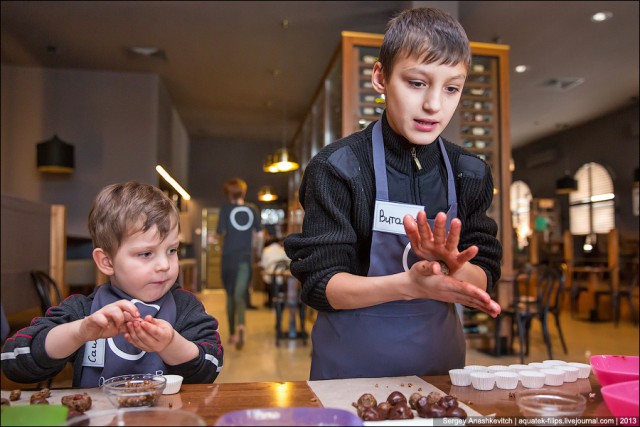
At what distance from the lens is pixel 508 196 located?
5.20 m

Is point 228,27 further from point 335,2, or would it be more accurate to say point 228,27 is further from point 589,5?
point 589,5

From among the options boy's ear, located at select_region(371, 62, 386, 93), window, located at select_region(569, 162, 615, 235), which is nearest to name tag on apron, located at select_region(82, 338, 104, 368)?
boy's ear, located at select_region(371, 62, 386, 93)

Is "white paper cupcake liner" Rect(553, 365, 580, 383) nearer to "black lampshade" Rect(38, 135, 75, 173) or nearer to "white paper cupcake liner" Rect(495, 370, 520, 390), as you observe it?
"white paper cupcake liner" Rect(495, 370, 520, 390)

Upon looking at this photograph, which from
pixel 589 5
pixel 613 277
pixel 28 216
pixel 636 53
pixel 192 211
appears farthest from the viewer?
pixel 192 211

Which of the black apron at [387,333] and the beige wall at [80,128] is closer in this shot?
the black apron at [387,333]

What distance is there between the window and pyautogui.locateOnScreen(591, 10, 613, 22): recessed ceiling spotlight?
16.7 ft

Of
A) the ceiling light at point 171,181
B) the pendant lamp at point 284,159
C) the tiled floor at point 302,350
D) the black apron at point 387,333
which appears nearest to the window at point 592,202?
the tiled floor at point 302,350

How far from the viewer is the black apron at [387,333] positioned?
1.23m

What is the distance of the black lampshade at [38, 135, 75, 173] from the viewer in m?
7.07

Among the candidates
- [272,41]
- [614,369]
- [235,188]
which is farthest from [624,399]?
[272,41]

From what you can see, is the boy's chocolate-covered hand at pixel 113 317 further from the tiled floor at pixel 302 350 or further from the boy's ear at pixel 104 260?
the tiled floor at pixel 302 350

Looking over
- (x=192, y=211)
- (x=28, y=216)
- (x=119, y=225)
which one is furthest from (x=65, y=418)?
(x=192, y=211)

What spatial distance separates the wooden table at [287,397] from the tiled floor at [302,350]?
2.82 meters

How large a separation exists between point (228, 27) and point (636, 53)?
517 cm
